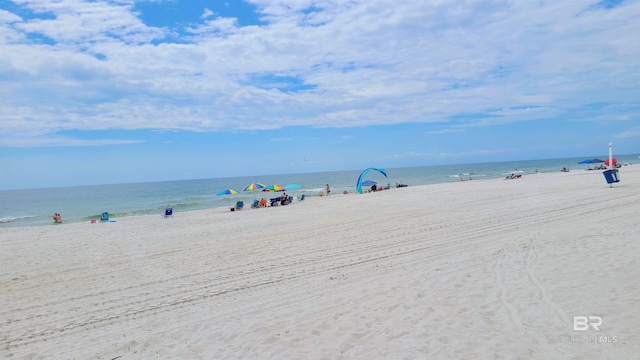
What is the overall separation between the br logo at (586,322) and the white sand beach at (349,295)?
1.4 inches

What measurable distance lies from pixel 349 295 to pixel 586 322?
3060 millimetres

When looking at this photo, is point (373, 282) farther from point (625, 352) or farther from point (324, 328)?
point (625, 352)

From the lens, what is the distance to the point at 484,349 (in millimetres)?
4035

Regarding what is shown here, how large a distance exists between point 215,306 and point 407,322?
3.04 meters

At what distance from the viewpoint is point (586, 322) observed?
444 cm

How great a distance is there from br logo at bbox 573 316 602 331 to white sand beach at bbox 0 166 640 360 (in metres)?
0.04

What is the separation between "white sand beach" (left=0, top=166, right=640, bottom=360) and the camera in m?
4.37

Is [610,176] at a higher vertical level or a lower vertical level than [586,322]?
higher

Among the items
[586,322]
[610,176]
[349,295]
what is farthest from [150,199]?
[586,322]
